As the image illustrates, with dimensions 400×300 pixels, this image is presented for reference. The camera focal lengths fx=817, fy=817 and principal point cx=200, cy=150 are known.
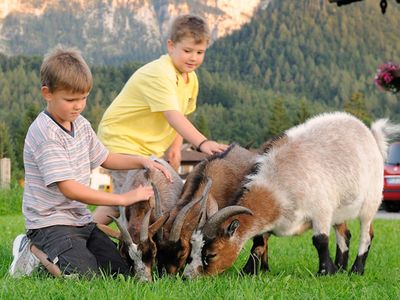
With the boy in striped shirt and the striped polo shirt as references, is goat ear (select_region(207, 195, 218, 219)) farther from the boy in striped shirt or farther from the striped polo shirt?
the striped polo shirt

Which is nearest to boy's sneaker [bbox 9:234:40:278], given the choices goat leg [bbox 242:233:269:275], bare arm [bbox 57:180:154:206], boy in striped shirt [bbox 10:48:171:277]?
boy in striped shirt [bbox 10:48:171:277]

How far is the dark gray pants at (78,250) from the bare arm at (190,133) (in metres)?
1.01

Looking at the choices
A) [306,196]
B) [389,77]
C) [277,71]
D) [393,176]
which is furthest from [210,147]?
[277,71]

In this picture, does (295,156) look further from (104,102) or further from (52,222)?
(104,102)

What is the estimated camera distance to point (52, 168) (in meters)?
5.48

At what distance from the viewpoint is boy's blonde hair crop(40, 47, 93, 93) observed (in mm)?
5363

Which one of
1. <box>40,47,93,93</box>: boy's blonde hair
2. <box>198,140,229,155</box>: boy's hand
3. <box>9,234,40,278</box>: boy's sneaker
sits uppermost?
<box>40,47,93,93</box>: boy's blonde hair

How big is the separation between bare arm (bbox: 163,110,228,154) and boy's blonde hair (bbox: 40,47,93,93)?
1.08 meters

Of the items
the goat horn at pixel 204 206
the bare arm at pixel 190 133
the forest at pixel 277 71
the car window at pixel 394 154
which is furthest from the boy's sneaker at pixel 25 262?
the forest at pixel 277 71

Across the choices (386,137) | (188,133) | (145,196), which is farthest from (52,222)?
(386,137)

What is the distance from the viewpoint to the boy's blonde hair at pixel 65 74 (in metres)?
5.36

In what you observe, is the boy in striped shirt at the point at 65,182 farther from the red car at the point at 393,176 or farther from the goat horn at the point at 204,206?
the red car at the point at 393,176

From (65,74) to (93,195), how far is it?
2.69ft

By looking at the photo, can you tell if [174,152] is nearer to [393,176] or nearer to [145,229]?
[145,229]
